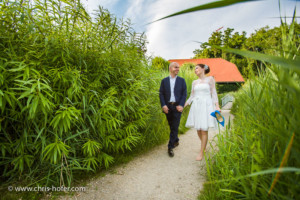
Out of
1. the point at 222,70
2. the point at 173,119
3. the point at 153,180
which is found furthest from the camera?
the point at 222,70

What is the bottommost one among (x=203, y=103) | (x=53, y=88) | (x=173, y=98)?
(x=203, y=103)

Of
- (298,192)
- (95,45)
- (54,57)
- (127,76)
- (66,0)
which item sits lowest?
(298,192)

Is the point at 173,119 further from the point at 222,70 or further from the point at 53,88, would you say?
the point at 222,70

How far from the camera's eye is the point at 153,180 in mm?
2639

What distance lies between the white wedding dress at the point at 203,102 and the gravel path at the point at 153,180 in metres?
0.81

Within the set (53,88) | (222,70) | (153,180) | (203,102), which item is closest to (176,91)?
(203,102)

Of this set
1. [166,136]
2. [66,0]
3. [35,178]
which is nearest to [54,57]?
[66,0]

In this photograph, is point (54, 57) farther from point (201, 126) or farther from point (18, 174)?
point (201, 126)

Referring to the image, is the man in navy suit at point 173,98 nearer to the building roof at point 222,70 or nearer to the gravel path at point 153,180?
the gravel path at point 153,180

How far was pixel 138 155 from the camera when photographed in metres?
3.58

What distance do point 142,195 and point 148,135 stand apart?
1631mm

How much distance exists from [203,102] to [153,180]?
1951 millimetres

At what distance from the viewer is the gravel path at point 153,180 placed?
2268 mm

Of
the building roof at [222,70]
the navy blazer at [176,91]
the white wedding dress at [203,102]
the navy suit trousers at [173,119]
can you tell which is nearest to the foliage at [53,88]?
the navy blazer at [176,91]
